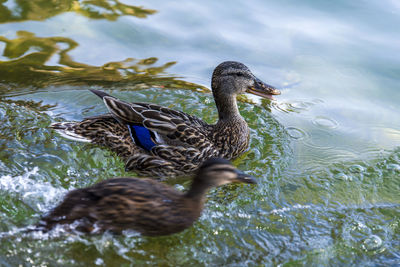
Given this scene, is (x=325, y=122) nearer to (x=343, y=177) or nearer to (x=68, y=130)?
(x=343, y=177)

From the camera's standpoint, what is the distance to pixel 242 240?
510 centimetres

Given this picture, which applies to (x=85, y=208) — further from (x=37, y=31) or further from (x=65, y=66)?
(x=37, y=31)

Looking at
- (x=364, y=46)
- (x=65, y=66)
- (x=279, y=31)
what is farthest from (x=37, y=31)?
(x=364, y=46)

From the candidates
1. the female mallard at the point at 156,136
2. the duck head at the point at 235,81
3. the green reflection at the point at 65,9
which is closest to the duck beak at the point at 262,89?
the duck head at the point at 235,81

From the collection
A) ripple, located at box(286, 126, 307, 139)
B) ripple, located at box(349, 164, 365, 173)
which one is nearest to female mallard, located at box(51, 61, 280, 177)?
ripple, located at box(286, 126, 307, 139)

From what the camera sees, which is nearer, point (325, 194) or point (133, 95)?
point (325, 194)

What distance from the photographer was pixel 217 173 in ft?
16.4

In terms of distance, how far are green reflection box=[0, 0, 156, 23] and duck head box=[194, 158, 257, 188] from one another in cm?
498

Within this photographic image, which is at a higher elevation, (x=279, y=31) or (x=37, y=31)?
(x=279, y=31)

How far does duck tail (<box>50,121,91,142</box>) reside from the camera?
251 inches

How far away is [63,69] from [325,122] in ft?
13.0

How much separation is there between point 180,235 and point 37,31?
5.13 meters

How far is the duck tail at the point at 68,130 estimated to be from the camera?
638 cm

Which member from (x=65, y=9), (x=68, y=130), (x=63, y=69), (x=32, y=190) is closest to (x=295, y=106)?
(x=68, y=130)
